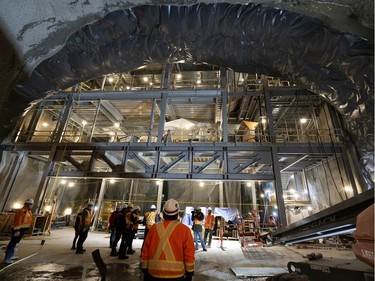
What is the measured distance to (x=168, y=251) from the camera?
2172 millimetres

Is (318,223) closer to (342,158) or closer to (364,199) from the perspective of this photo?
(364,199)

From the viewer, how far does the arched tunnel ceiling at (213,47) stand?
6.95 feet

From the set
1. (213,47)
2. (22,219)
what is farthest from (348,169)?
(22,219)

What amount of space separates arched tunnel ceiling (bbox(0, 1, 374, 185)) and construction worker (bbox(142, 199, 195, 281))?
6.92 ft

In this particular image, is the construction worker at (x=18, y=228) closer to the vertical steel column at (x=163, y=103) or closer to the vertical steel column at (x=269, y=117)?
the vertical steel column at (x=163, y=103)

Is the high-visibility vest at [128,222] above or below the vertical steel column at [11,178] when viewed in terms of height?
below

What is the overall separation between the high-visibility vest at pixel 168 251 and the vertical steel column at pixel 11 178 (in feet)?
38.0

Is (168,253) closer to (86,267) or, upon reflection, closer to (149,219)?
(86,267)

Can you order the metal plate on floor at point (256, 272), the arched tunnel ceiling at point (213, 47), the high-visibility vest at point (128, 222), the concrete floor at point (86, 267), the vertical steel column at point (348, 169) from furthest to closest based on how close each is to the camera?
the vertical steel column at point (348, 169), the high-visibility vest at point (128, 222), the metal plate on floor at point (256, 272), the concrete floor at point (86, 267), the arched tunnel ceiling at point (213, 47)

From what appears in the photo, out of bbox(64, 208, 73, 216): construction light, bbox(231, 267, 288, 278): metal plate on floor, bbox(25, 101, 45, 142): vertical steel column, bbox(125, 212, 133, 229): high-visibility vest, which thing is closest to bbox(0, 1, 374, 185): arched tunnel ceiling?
bbox(231, 267, 288, 278): metal plate on floor

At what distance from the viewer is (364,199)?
47.9 inches

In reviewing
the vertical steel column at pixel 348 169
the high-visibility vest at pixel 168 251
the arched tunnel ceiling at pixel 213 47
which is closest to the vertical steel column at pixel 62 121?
the arched tunnel ceiling at pixel 213 47

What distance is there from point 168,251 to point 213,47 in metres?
2.78

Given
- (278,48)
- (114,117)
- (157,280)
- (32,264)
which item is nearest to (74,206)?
(114,117)
